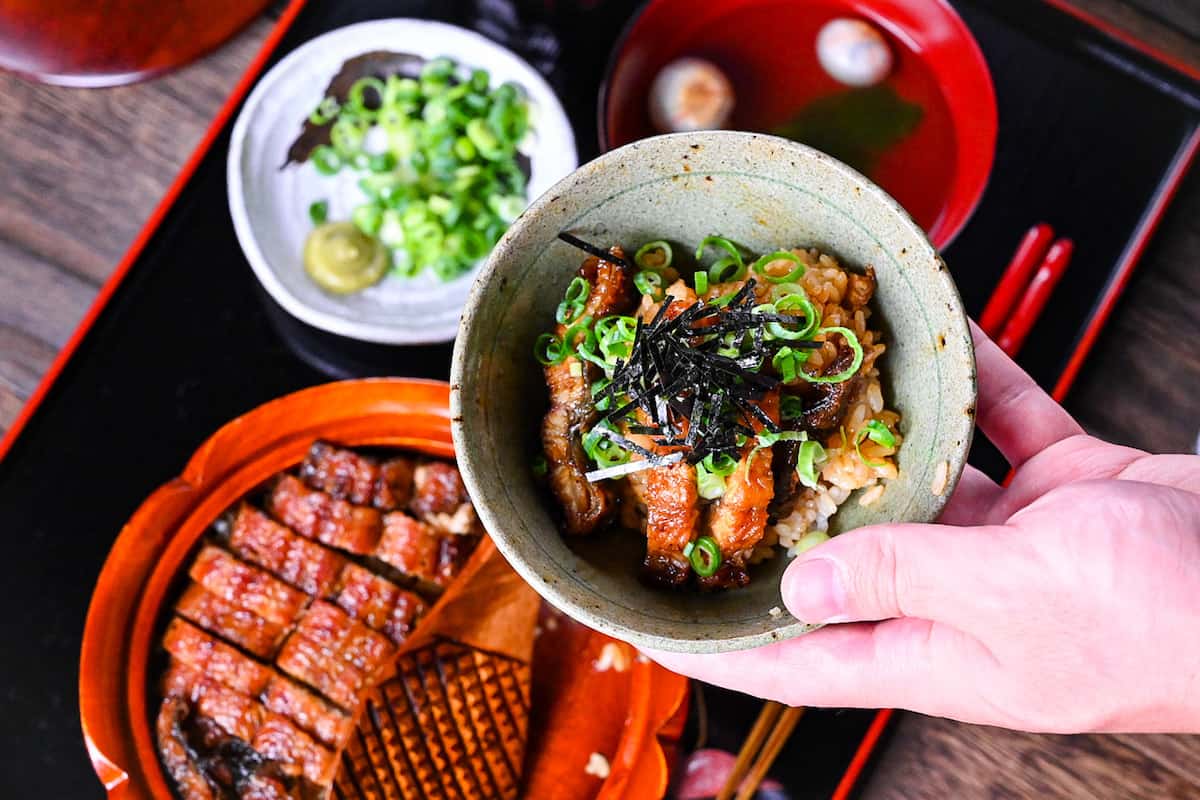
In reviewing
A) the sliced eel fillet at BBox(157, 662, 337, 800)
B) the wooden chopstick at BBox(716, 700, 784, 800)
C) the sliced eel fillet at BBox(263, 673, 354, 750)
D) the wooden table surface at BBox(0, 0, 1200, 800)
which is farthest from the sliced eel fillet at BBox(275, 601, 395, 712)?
the wooden chopstick at BBox(716, 700, 784, 800)

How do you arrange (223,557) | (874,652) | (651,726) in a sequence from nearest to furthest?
1. (874,652)
2. (651,726)
3. (223,557)

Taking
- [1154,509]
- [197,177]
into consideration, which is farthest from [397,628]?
[1154,509]

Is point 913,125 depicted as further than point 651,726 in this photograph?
Yes

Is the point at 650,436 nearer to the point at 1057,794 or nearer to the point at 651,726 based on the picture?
the point at 651,726

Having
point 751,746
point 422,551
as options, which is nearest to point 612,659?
point 751,746

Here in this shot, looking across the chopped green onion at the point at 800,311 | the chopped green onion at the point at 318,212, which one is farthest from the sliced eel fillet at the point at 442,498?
the chopped green onion at the point at 800,311

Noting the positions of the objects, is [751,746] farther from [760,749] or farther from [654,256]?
[654,256]

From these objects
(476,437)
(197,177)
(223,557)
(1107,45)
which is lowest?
(223,557)
